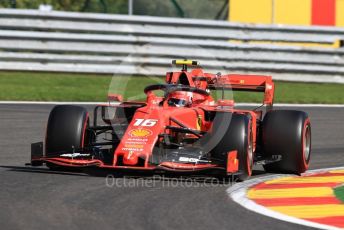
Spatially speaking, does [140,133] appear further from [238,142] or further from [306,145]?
[306,145]

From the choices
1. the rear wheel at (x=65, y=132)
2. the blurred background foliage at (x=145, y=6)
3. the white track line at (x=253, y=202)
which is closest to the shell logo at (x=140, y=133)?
the rear wheel at (x=65, y=132)

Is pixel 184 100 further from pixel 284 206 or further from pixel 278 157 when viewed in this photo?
pixel 284 206

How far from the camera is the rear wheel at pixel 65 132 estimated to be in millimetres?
9453

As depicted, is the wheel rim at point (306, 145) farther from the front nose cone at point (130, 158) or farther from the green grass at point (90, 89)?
the green grass at point (90, 89)

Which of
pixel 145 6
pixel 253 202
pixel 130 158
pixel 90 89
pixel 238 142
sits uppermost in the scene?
pixel 145 6

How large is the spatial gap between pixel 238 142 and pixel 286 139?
943 mm

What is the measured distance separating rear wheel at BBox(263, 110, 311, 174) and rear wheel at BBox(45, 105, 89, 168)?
196 centimetres

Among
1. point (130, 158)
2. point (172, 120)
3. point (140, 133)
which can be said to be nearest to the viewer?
point (130, 158)

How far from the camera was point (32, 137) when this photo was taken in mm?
12234

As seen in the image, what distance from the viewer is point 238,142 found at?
29.5 ft

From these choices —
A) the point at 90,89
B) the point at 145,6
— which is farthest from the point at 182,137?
the point at 145,6

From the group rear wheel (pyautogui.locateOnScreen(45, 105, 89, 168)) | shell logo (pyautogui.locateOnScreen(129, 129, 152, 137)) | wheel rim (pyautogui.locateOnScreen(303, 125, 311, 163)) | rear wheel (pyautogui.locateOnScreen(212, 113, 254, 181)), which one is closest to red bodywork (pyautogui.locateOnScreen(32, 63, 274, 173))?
shell logo (pyautogui.locateOnScreen(129, 129, 152, 137))

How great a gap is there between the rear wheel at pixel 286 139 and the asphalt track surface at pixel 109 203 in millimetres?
346

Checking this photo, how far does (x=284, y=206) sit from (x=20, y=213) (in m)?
2.22
